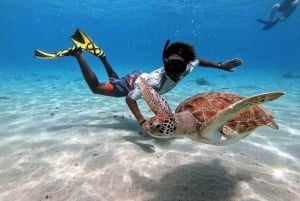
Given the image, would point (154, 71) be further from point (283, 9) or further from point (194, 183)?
point (283, 9)

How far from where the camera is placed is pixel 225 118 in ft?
8.57

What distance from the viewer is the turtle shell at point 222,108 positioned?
338 cm

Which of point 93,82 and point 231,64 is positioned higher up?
point 231,64

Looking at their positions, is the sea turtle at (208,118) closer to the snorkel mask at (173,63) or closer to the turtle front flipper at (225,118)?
the turtle front flipper at (225,118)

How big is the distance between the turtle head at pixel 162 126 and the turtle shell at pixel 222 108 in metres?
0.63

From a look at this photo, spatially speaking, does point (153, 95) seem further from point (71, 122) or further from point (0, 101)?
point (0, 101)

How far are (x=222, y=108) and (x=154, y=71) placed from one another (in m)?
2.59

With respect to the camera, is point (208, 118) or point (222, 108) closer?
point (208, 118)

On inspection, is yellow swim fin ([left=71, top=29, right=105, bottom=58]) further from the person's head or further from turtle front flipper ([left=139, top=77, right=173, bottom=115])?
turtle front flipper ([left=139, top=77, right=173, bottom=115])

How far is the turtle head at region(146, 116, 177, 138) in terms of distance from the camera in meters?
2.55

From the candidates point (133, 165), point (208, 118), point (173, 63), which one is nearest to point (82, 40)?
point (173, 63)

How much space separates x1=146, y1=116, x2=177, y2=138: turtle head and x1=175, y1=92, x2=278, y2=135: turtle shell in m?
0.63

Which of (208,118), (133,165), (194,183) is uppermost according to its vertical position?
(208,118)

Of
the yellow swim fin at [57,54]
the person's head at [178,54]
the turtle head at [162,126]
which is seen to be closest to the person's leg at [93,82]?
the yellow swim fin at [57,54]
